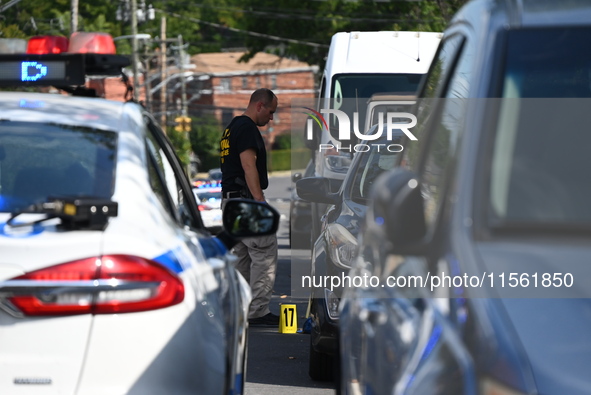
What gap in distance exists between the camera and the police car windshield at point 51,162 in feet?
12.3

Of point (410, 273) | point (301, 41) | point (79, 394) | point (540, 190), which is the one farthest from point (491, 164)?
point (301, 41)

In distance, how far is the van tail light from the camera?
322cm

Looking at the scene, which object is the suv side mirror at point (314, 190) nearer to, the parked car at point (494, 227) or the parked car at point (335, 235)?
the parked car at point (335, 235)

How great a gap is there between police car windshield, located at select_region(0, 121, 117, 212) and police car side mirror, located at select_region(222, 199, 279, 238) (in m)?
0.73

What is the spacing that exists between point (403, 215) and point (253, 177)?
7.10 meters

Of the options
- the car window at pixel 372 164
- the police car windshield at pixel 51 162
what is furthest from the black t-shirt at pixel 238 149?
the police car windshield at pixel 51 162

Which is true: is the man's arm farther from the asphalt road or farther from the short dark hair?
the asphalt road

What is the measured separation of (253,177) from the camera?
9.88m

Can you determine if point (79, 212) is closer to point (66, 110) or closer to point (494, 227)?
point (66, 110)

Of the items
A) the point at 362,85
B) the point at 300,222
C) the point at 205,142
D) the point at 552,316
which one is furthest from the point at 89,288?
the point at 205,142

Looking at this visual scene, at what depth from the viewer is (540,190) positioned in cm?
291


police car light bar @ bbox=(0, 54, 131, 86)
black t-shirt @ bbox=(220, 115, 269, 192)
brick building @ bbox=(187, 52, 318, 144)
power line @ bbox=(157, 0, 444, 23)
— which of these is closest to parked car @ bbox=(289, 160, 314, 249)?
black t-shirt @ bbox=(220, 115, 269, 192)

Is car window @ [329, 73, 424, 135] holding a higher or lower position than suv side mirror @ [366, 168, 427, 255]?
lower

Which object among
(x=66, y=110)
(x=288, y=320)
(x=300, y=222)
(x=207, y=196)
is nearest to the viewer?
(x=66, y=110)
